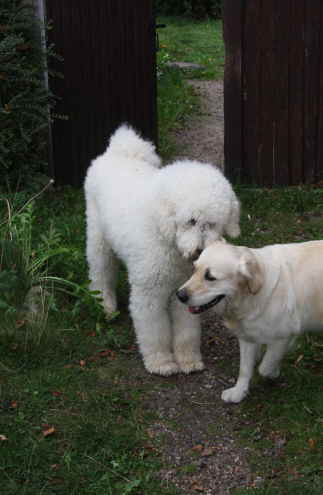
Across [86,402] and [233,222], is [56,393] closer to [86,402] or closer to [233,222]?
[86,402]

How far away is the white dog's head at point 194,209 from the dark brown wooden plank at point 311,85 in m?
3.31

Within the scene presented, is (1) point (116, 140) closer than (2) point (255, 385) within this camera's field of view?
No

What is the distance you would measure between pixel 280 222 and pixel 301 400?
266 centimetres

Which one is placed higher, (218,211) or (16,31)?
(16,31)

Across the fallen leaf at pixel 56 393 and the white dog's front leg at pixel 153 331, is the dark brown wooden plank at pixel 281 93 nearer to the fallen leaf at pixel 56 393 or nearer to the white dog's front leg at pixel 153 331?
the white dog's front leg at pixel 153 331

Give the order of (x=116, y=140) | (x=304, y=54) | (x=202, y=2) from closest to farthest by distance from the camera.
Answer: (x=116, y=140), (x=304, y=54), (x=202, y=2)

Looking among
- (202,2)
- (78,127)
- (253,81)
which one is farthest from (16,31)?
(202,2)

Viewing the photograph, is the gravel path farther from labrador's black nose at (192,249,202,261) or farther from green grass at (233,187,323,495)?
labrador's black nose at (192,249,202,261)

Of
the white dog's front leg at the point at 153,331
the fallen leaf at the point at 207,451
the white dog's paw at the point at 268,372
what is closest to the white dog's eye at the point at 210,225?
the white dog's front leg at the point at 153,331

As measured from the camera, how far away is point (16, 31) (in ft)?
23.5

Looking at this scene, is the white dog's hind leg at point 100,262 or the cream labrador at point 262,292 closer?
the cream labrador at point 262,292

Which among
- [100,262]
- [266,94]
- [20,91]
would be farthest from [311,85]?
[100,262]

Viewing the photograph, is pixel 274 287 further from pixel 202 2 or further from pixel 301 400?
pixel 202 2

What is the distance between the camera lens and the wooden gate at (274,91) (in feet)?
23.1
